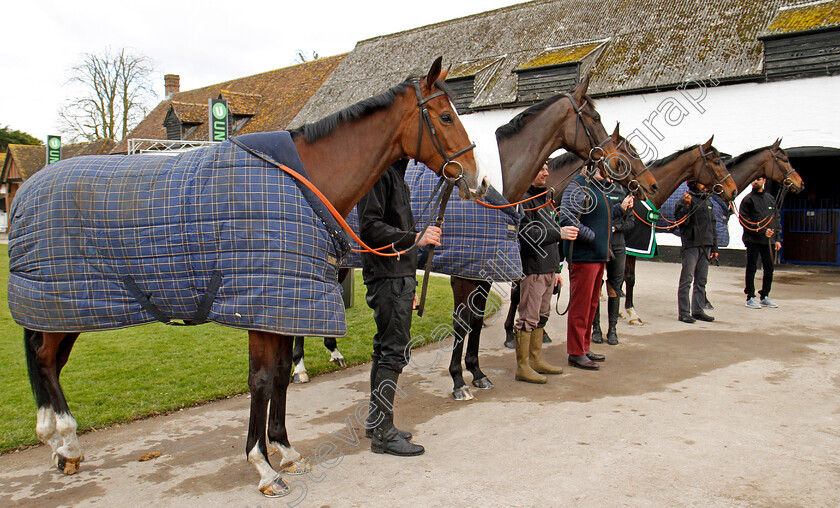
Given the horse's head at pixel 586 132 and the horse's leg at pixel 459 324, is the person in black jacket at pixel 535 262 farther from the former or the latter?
the horse's leg at pixel 459 324

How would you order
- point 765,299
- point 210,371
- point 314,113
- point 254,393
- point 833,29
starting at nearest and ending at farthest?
point 254,393 → point 210,371 → point 765,299 → point 833,29 → point 314,113

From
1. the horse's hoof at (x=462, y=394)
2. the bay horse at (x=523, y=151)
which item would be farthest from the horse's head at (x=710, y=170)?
the horse's hoof at (x=462, y=394)

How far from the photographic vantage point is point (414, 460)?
361 cm

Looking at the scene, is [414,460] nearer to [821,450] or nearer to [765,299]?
[821,450]

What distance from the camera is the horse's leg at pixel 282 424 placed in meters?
3.28


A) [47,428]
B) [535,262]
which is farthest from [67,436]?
[535,262]

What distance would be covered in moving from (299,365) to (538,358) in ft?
7.68

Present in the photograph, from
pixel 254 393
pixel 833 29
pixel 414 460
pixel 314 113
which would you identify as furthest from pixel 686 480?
pixel 314 113

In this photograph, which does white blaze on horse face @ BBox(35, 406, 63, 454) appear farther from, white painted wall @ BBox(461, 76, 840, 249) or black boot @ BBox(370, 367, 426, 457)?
white painted wall @ BBox(461, 76, 840, 249)

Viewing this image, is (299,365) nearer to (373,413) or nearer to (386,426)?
(373,413)

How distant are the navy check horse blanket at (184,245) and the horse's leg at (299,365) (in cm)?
238

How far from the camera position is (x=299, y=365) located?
5.53m

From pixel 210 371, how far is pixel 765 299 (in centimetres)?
862

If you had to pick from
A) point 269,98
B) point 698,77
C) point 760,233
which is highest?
point 269,98
